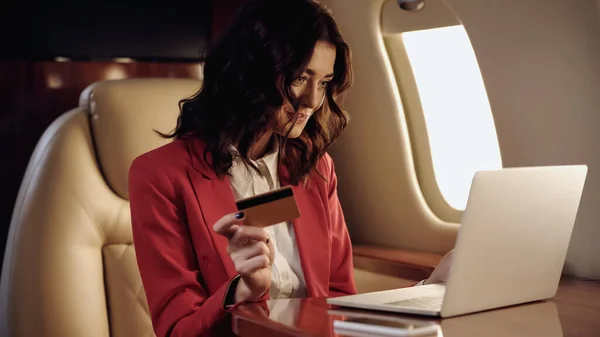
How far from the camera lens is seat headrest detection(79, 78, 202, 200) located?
1.89 metres

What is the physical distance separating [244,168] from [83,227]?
15.6 inches

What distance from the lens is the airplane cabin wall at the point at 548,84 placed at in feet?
5.51

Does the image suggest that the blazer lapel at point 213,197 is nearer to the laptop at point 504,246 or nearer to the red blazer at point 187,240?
the red blazer at point 187,240

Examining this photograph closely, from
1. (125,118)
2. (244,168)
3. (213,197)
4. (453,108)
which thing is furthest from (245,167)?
(453,108)

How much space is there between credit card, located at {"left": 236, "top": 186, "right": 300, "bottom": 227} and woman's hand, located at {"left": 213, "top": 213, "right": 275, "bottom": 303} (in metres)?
0.03

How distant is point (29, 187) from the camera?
183 cm

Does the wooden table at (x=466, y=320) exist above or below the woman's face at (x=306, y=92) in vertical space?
below

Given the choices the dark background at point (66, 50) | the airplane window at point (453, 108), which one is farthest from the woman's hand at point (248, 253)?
the dark background at point (66, 50)

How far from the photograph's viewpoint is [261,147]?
1.73 meters

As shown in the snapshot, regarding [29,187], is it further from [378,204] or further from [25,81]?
[378,204]

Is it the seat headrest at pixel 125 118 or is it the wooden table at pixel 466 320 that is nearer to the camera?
the wooden table at pixel 466 320

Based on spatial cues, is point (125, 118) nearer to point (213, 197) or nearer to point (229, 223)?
point (213, 197)

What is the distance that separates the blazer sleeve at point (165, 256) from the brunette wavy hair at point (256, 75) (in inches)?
5.0

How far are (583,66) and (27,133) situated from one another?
4.90 ft
